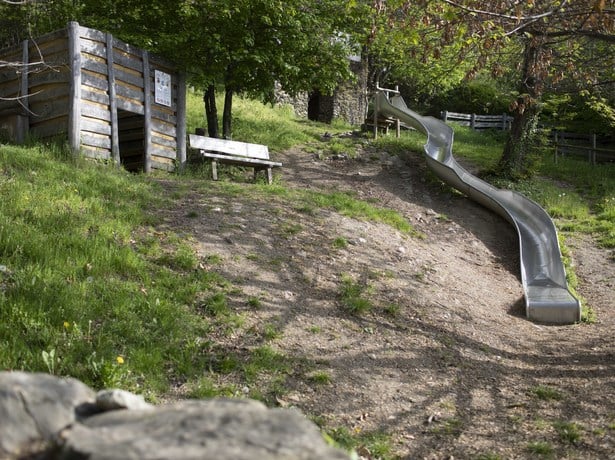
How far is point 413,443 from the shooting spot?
5.30 m

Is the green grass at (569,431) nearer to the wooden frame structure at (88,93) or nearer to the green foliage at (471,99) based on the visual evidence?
the wooden frame structure at (88,93)

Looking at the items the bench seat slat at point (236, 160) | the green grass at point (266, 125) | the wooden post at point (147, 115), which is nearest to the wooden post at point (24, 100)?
the wooden post at point (147, 115)

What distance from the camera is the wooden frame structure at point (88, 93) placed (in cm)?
1130

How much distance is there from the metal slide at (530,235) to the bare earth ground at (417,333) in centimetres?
28

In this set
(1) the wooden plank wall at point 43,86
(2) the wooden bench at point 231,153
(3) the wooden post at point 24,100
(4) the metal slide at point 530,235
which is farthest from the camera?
(2) the wooden bench at point 231,153

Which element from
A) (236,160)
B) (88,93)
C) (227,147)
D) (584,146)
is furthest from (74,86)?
(584,146)

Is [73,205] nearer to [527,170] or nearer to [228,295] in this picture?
[228,295]

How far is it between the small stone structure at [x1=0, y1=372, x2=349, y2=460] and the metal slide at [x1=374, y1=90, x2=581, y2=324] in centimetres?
784

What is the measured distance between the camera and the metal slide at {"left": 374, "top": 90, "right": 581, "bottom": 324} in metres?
9.46

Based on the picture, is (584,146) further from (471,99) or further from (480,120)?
(471,99)

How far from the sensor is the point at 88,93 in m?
11.5

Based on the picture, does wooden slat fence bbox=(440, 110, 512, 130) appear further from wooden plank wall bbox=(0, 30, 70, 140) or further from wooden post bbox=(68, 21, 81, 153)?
wooden post bbox=(68, 21, 81, 153)

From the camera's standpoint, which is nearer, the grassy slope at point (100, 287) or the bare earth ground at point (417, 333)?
the grassy slope at point (100, 287)

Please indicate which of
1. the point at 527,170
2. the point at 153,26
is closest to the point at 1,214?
the point at 153,26
